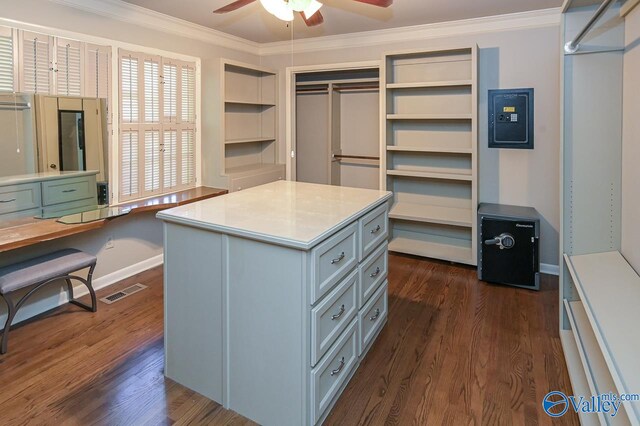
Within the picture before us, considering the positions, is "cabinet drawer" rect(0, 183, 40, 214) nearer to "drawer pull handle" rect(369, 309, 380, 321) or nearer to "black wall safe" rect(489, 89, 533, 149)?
"drawer pull handle" rect(369, 309, 380, 321)

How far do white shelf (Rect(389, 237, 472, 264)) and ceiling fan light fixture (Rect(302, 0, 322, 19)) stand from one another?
2584 mm

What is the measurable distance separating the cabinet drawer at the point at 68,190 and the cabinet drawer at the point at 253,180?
4.51 feet

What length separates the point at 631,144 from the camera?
214 centimetres

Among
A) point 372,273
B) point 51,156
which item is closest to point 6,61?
point 51,156

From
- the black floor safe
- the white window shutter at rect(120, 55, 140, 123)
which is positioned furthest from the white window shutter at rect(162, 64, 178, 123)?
the black floor safe

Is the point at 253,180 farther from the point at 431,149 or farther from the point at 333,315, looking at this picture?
the point at 333,315

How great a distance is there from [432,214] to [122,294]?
9.70ft

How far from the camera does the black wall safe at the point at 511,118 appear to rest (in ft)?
12.5

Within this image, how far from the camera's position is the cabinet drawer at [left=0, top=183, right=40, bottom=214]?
2.76m

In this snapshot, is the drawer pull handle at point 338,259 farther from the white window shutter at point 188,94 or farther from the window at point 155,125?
the white window shutter at point 188,94

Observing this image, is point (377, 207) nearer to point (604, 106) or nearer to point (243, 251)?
point (243, 251)

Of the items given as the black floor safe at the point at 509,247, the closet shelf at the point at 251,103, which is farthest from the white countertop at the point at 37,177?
the black floor safe at the point at 509,247

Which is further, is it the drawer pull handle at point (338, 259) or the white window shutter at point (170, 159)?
the white window shutter at point (170, 159)

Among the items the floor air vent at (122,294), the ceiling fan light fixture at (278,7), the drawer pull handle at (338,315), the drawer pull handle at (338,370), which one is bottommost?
the drawer pull handle at (338,370)
